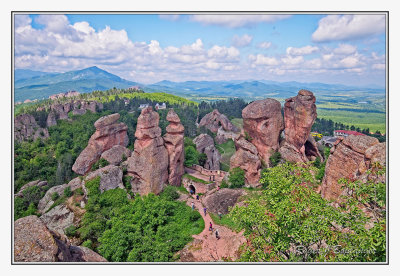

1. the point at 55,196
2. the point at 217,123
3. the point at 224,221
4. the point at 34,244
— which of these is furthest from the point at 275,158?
the point at 217,123

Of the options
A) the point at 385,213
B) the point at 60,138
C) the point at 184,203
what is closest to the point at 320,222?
the point at 385,213

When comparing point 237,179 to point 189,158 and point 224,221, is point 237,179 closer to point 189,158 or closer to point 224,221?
point 224,221

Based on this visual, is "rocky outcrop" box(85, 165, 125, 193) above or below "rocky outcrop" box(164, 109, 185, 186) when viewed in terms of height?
below

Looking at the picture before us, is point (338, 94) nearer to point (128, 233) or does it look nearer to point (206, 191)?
point (206, 191)

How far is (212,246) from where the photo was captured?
20500 mm

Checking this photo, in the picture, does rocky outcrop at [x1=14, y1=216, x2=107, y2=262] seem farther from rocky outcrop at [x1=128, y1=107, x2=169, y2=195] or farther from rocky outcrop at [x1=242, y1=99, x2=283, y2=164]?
rocky outcrop at [x1=242, y1=99, x2=283, y2=164]

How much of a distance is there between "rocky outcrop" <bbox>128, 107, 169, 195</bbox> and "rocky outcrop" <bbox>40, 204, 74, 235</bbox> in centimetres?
688

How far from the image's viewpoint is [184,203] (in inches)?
1084

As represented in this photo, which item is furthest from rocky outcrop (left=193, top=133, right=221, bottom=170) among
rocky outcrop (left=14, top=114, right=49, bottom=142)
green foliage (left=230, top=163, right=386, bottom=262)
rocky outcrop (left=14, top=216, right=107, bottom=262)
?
rocky outcrop (left=14, top=216, right=107, bottom=262)

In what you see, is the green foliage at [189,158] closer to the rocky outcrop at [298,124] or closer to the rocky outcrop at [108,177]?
the rocky outcrop at [108,177]

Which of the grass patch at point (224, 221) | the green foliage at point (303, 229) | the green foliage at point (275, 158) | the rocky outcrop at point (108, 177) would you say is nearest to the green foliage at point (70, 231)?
the rocky outcrop at point (108, 177)

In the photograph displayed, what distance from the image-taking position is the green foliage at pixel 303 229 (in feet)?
29.8

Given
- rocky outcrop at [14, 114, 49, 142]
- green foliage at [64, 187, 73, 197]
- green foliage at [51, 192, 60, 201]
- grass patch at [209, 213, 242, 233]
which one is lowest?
grass patch at [209, 213, 242, 233]

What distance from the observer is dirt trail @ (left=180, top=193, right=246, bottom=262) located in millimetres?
18891
